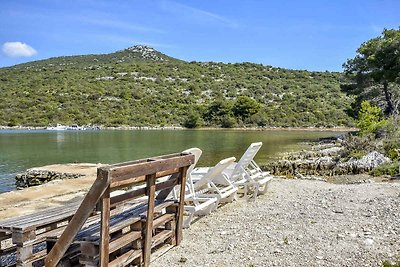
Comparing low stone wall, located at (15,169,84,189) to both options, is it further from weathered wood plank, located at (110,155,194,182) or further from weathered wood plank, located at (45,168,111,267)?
weathered wood plank, located at (45,168,111,267)

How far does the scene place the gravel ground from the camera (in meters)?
5.59

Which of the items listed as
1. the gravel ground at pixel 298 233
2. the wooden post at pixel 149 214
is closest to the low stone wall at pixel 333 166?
the gravel ground at pixel 298 233

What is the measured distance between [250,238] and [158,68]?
98.7 meters

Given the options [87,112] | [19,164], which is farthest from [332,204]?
[87,112]

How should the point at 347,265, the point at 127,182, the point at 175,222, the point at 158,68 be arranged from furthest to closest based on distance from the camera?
the point at 158,68 → the point at 175,222 → the point at 347,265 → the point at 127,182

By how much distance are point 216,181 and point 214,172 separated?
3.26ft

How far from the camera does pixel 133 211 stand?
588 cm

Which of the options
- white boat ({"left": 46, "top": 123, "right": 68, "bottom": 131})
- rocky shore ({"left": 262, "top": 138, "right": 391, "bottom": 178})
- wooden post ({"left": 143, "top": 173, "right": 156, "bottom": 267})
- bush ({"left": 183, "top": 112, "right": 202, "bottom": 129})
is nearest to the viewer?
wooden post ({"left": 143, "top": 173, "right": 156, "bottom": 267})

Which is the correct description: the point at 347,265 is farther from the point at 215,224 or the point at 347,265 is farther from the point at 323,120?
the point at 323,120

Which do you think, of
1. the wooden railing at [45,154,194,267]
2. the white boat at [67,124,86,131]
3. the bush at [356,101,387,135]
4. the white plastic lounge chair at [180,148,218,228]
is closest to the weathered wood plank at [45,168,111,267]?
the wooden railing at [45,154,194,267]

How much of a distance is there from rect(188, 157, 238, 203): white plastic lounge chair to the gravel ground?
0.37 metres

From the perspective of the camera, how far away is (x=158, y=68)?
338 feet

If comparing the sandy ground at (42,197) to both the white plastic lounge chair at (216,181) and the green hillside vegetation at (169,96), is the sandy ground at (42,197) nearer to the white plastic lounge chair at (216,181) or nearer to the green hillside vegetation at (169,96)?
the white plastic lounge chair at (216,181)

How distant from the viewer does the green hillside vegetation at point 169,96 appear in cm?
7006
